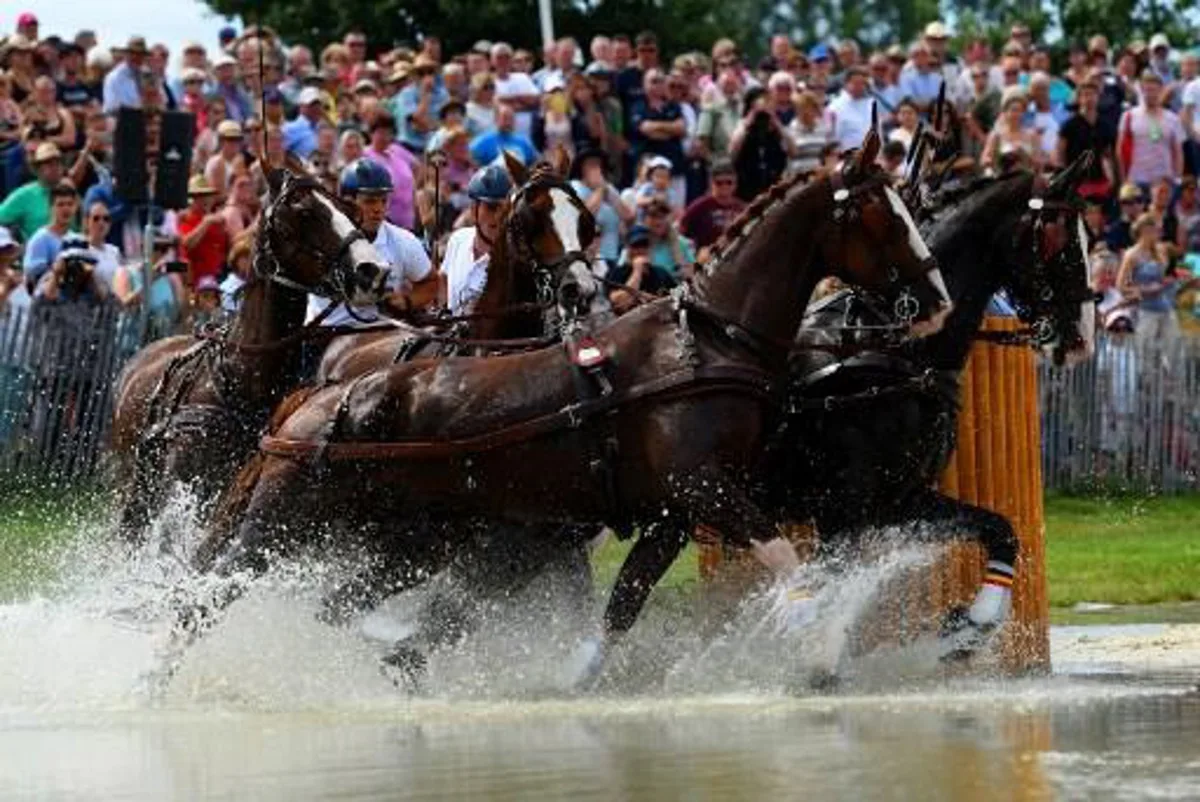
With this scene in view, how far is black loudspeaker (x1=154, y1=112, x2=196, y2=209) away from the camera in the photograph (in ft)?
68.3

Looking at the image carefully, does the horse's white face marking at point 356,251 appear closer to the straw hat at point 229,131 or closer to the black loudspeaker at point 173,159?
the black loudspeaker at point 173,159

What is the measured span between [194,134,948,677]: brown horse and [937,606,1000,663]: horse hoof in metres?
1.15

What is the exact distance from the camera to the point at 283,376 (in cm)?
1370

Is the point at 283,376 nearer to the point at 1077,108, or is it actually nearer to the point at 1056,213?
the point at 1056,213

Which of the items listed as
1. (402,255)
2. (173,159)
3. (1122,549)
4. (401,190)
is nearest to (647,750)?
(402,255)

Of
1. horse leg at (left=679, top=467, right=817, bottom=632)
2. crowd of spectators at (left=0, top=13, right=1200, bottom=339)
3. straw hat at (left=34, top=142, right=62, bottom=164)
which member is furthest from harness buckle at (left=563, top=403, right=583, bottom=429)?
straw hat at (left=34, top=142, right=62, bottom=164)

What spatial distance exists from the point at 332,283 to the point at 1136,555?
752 cm

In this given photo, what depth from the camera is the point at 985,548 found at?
1285 centimetres

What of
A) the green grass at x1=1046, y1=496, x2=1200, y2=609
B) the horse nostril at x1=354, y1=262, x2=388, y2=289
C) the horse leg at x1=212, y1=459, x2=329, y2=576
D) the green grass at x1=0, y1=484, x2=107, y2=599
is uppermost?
the horse nostril at x1=354, y1=262, x2=388, y2=289

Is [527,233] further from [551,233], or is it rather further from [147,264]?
[147,264]

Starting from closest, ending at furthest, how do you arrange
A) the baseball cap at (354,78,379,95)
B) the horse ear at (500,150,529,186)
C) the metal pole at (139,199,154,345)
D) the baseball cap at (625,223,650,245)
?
the horse ear at (500,150,529,186), the metal pole at (139,199,154,345), the baseball cap at (625,223,650,245), the baseball cap at (354,78,379,95)

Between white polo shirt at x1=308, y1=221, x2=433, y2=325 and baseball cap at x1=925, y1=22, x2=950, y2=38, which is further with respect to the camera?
baseball cap at x1=925, y1=22, x2=950, y2=38

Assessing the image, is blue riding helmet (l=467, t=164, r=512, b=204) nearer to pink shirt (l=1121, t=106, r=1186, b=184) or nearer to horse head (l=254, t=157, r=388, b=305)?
horse head (l=254, t=157, r=388, b=305)

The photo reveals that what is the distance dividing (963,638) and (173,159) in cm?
954
